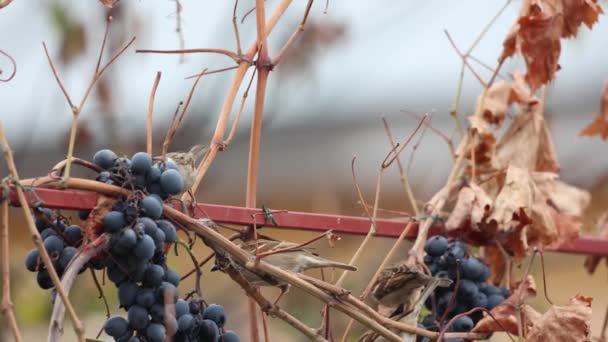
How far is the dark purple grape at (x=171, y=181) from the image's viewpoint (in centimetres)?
113

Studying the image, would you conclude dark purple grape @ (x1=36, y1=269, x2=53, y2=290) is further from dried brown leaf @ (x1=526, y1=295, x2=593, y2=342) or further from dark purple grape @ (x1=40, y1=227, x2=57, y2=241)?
dried brown leaf @ (x1=526, y1=295, x2=593, y2=342)

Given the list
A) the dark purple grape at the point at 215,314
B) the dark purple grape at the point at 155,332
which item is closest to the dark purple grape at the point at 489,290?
the dark purple grape at the point at 215,314

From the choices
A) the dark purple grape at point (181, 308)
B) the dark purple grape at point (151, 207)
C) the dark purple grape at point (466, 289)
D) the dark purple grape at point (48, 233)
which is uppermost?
the dark purple grape at point (151, 207)

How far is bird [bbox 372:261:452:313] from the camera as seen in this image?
1.40 metres

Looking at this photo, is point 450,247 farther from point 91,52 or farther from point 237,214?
point 91,52

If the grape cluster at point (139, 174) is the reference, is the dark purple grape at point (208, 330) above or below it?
below

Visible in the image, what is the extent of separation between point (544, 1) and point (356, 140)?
2404mm

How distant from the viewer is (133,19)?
207cm

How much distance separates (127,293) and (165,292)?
5 cm

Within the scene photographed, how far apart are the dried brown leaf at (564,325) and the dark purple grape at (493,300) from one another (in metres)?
0.15

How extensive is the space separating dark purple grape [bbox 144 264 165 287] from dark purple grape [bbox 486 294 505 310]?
0.65 meters

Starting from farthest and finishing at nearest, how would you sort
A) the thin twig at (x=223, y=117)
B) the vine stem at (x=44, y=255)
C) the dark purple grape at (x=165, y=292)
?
the thin twig at (x=223, y=117)
the dark purple grape at (x=165, y=292)
the vine stem at (x=44, y=255)

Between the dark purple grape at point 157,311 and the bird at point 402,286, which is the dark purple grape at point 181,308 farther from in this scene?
the bird at point 402,286

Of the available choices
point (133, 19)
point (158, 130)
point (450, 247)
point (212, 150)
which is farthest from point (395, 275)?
point (158, 130)
